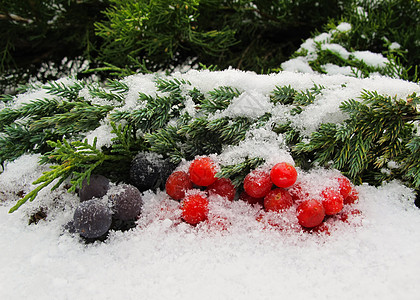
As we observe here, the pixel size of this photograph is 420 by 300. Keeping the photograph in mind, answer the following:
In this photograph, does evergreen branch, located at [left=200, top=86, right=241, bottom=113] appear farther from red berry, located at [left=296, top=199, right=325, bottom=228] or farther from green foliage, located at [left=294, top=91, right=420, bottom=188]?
red berry, located at [left=296, top=199, right=325, bottom=228]

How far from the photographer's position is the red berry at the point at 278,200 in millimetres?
825

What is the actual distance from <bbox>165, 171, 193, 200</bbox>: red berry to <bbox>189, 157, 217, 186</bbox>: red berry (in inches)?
1.2

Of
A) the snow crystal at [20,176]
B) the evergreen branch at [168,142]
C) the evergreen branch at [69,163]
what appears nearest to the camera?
the evergreen branch at [69,163]

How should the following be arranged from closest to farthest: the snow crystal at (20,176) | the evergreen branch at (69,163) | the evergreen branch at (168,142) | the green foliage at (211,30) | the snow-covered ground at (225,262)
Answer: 1. the snow-covered ground at (225,262)
2. the evergreen branch at (69,163)
3. the evergreen branch at (168,142)
4. the snow crystal at (20,176)
5. the green foliage at (211,30)

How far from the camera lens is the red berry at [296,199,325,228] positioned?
780mm

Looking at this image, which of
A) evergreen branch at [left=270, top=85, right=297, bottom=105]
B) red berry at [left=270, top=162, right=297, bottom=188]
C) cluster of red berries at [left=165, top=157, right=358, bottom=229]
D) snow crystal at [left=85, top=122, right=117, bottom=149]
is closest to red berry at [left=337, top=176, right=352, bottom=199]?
cluster of red berries at [left=165, top=157, right=358, bottom=229]

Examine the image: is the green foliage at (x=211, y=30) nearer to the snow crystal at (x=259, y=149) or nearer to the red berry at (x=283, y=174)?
the snow crystal at (x=259, y=149)

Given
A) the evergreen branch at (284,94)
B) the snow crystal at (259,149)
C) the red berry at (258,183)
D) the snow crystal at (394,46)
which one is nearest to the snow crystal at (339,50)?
the snow crystal at (394,46)

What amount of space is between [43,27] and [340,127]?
4.55ft

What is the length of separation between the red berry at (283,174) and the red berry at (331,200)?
0.08m

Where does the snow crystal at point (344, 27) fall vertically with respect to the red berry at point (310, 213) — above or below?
above

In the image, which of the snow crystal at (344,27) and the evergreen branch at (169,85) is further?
the snow crystal at (344,27)

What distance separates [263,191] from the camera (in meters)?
0.83

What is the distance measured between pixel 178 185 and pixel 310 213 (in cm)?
33
